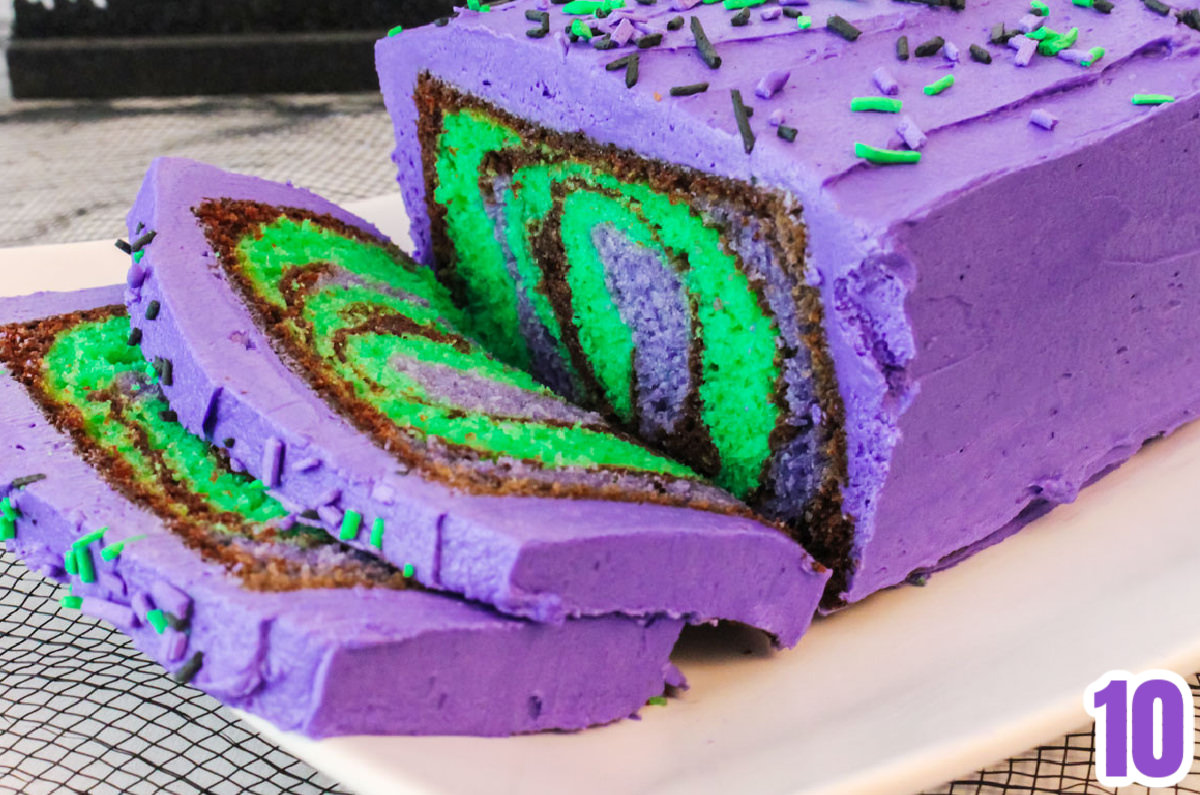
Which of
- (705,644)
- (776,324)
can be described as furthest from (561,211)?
(705,644)

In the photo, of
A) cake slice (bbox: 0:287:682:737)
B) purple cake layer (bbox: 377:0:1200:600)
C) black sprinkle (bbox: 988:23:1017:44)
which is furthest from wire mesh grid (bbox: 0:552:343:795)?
black sprinkle (bbox: 988:23:1017:44)

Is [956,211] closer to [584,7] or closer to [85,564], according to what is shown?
[584,7]

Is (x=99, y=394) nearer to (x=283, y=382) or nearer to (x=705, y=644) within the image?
(x=283, y=382)

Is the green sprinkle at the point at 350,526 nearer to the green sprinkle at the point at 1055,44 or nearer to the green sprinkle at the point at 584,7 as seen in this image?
the green sprinkle at the point at 584,7

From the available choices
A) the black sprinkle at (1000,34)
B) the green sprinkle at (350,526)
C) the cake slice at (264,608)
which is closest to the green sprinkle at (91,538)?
the cake slice at (264,608)

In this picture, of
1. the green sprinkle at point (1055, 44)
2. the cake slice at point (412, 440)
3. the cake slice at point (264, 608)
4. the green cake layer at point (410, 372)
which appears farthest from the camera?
the green sprinkle at point (1055, 44)

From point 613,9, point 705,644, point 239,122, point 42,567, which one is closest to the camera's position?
point 42,567

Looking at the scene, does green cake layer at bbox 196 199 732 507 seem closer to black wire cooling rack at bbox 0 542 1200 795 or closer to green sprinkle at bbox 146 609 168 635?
green sprinkle at bbox 146 609 168 635
